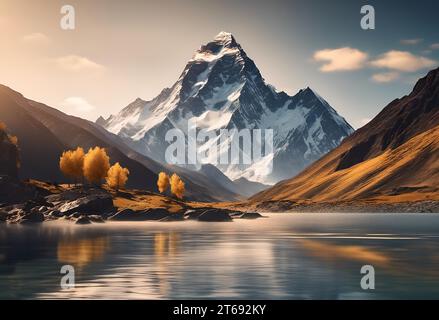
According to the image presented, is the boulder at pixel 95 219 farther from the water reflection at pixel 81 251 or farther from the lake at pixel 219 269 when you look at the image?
the lake at pixel 219 269

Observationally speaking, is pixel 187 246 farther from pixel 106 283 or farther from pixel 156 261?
pixel 106 283

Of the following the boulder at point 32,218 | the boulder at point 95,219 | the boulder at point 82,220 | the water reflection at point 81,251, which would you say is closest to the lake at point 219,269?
the water reflection at point 81,251

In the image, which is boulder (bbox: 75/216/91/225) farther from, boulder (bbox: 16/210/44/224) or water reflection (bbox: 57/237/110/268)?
water reflection (bbox: 57/237/110/268)

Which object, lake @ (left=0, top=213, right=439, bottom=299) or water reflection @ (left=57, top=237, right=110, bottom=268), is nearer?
lake @ (left=0, top=213, right=439, bottom=299)

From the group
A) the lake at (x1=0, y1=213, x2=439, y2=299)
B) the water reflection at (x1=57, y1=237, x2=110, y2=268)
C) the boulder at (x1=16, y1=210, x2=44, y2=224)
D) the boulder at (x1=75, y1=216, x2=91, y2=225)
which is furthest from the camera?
A: the boulder at (x1=75, y1=216, x2=91, y2=225)

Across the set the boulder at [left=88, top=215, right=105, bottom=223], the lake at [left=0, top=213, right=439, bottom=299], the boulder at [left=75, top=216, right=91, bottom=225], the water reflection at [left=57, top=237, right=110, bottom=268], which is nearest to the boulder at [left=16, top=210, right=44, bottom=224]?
the boulder at [left=75, top=216, right=91, bottom=225]

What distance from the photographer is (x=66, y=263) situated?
73.3m

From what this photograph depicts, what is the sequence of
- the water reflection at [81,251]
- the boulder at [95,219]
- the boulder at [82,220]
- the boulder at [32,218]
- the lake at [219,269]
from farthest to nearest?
1. the boulder at [95,219]
2. the boulder at [82,220]
3. the boulder at [32,218]
4. the water reflection at [81,251]
5. the lake at [219,269]

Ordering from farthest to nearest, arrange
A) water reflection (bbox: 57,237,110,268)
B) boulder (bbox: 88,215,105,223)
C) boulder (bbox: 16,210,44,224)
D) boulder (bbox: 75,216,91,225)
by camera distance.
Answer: boulder (bbox: 88,215,105,223) < boulder (bbox: 75,216,91,225) < boulder (bbox: 16,210,44,224) < water reflection (bbox: 57,237,110,268)

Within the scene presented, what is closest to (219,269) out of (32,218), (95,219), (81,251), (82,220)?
(81,251)

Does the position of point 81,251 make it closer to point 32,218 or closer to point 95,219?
point 32,218

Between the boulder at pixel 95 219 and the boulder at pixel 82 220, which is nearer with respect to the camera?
the boulder at pixel 82 220
